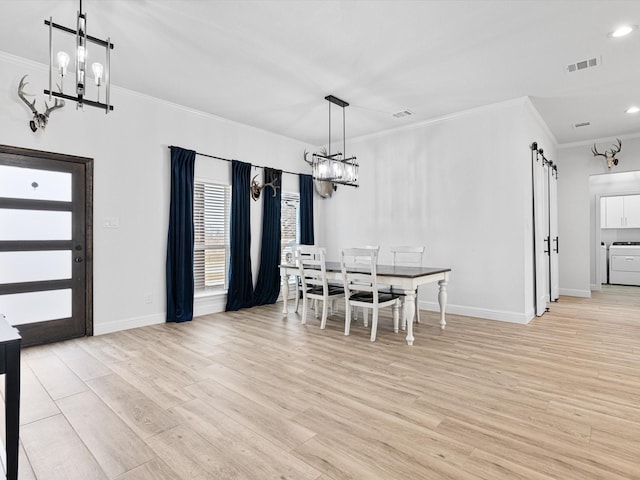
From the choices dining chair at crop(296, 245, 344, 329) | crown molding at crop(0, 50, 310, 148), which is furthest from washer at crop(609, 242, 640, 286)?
crown molding at crop(0, 50, 310, 148)

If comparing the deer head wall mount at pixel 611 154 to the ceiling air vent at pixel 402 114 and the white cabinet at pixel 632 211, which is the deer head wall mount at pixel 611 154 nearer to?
the white cabinet at pixel 632 211

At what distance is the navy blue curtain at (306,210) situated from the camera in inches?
266

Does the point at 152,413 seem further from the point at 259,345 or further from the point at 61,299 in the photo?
the point at 61,299

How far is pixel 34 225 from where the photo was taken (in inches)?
149

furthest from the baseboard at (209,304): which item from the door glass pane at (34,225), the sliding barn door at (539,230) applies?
the sliding barn door at (539,230)

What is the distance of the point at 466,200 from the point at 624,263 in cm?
620

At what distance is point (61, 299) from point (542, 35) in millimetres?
5619

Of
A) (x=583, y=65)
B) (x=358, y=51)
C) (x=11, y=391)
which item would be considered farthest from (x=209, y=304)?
(x=583, y=65)

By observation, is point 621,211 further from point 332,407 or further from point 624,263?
point 332,407

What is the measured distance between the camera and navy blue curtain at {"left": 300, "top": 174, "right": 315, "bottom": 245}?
22.1ft

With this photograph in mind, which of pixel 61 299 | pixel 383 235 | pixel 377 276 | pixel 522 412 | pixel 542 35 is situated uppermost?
pixel 542 35

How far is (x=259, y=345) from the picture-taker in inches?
148

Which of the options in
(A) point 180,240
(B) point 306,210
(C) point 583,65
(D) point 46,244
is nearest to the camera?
(C) point 583,65

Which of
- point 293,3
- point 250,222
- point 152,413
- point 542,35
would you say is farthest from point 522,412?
point 250,222
